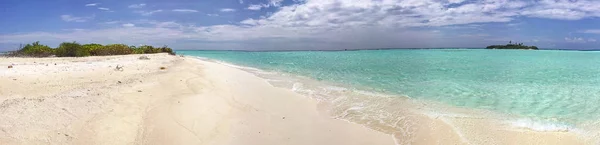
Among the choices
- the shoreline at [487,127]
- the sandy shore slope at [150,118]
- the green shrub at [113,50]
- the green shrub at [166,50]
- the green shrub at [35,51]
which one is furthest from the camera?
the green shrub at [166,50]

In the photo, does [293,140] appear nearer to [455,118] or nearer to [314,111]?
[314,111]

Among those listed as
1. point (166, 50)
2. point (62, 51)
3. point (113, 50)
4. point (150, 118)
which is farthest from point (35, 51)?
point (150, 118)

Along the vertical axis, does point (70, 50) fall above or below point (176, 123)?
above

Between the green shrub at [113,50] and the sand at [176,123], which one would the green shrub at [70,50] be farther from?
the sand at [176,123]

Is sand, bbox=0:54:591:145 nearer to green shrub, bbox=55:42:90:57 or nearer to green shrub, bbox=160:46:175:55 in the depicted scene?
green shrub, bbox=55:42:90:57

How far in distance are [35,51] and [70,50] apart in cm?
272

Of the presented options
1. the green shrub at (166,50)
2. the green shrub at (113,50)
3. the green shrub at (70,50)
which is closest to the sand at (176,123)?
the green shrub at (70,50)

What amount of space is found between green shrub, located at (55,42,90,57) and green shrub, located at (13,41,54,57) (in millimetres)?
1034

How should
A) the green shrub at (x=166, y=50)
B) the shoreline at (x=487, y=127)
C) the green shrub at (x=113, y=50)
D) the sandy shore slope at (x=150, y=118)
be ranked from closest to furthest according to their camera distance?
the sandy shore slope at (x=150, y=118) → the shoreline at (x=487, y=127) → the green shrub at (x=113, y=50) → the green shrub at (x=166, y=50)

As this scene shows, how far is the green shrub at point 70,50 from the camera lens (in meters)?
28.1

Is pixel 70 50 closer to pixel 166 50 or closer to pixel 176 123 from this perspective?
pixel 166 50

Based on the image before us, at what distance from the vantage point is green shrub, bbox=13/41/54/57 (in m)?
28.0

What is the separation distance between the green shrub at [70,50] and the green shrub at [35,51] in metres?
1.03

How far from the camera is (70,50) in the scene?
2867 cm
